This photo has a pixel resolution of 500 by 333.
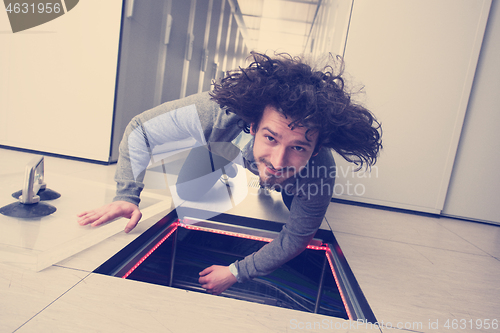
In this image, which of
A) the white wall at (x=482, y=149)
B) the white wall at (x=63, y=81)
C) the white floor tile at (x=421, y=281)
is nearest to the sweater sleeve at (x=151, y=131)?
the white floor tile at (x=421, y=281)

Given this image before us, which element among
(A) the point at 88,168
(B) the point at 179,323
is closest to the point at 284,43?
(A) the point at 88,168

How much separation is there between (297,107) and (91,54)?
64.2 inches

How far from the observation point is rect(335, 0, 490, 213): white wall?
1620 mm

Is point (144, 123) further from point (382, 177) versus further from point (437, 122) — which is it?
point (437, 122)

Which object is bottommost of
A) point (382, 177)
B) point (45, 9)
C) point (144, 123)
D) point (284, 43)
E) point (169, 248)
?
point (169, 248)

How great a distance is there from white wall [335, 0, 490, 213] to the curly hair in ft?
3.15

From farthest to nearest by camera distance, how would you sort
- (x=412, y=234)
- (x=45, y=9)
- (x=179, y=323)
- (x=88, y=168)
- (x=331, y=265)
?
(x=45, y=9)
(x=88, y=168)
(x=412, y=234)
(x=331, y=265)
(x=179, y=323)

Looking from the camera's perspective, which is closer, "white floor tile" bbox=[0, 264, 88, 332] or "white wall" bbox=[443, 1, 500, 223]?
"white floor tile" bbox=[0, 264, 88, 332]

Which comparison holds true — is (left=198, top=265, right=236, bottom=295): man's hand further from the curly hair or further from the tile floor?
the curly hair

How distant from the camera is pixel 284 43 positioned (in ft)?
20.6

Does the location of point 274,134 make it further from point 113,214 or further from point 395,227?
point 395,227

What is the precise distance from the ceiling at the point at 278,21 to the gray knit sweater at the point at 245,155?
265 cm

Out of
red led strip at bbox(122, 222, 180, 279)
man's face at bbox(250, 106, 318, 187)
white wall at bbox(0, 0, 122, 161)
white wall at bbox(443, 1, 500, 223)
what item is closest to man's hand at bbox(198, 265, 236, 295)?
red led strip at bbox(122, 222, 180, 279)

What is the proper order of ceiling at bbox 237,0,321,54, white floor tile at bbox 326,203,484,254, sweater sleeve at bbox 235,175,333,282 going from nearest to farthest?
1. sweater sleeve at bbox 235,175,333,282
2. white floor tile at bbox 326,203,484,254
3. ceiling at bbox 237,0,321,54
